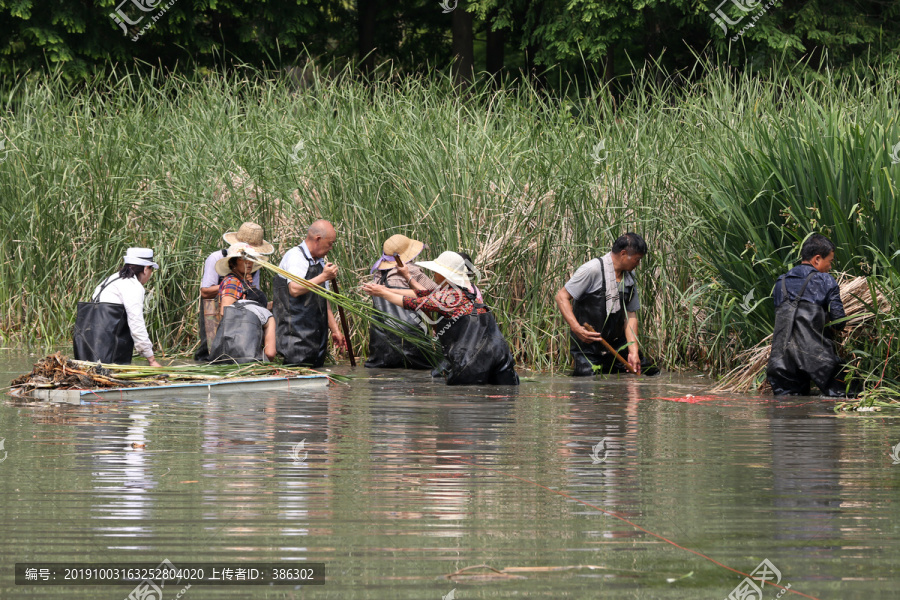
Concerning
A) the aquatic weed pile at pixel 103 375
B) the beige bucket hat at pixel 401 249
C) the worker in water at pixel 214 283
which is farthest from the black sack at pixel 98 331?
the beige bucket hat at pixel 401 249

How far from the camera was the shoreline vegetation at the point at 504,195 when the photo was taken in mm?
9383

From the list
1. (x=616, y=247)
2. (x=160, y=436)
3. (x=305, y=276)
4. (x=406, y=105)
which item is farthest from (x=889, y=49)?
(x=160, y=436)

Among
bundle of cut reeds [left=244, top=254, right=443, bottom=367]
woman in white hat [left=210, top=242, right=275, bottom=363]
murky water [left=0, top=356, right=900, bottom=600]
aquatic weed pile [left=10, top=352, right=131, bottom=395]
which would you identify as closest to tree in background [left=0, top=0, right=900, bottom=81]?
woman in white hat [left=210, top=242, right=275, bottom=363]

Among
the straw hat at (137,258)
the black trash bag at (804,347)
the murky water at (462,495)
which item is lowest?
the murky water at (462,495)

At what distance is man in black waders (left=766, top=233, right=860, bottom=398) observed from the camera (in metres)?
8.70

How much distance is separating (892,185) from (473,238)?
12.1 ft

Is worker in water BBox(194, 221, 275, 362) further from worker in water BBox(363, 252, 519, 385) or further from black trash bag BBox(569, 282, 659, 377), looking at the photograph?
black trash bag BBox(569, 282, 659, 377)

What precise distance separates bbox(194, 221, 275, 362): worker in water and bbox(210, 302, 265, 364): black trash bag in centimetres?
74

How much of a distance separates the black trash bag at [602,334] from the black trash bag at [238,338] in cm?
256

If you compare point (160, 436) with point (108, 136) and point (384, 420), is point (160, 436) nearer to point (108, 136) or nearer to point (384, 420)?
point (384, 420)

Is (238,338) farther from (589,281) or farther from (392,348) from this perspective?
(589,281)

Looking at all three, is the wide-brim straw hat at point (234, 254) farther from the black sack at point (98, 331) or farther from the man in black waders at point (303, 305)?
the black sack at point (98, 331)

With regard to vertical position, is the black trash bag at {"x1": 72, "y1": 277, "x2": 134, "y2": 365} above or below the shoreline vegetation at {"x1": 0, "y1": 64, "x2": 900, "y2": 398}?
below

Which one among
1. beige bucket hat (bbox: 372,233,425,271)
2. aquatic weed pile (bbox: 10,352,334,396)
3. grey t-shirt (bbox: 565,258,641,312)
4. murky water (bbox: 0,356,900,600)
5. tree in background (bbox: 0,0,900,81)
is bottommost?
murky water (bbox: 0,356,900,600)
